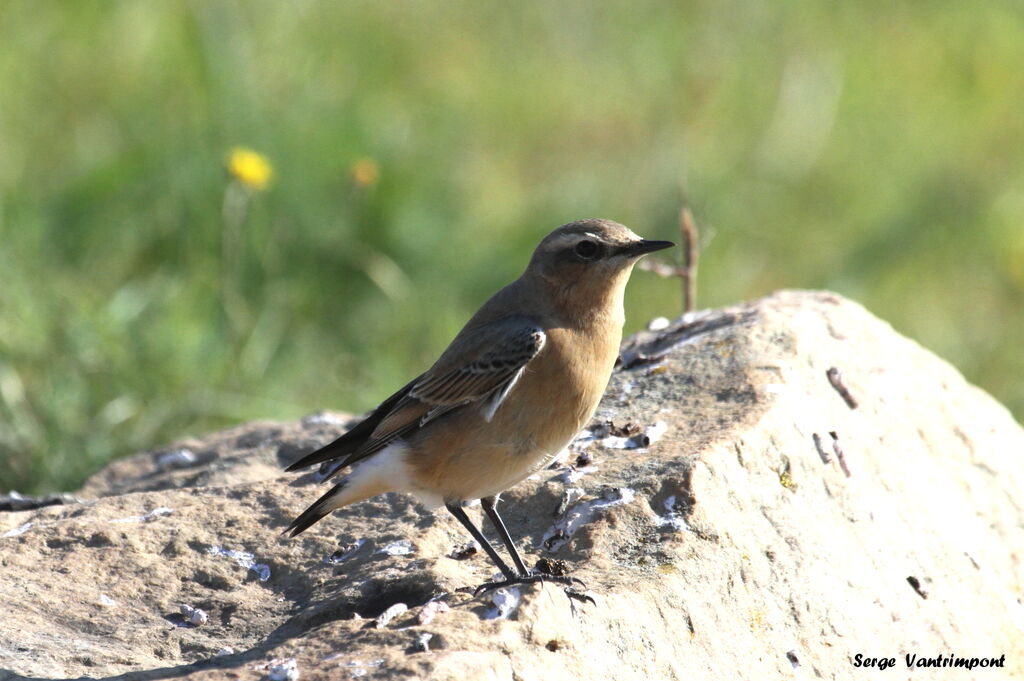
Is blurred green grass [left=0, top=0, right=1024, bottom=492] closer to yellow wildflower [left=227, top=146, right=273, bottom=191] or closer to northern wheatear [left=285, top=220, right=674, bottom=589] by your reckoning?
yellow wildflower [left=227, top=146, right=273, bottom=191]

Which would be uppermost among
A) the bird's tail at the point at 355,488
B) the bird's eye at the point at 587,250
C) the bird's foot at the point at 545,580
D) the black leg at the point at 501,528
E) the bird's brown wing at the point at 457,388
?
the bird's eye at the point at 587,250

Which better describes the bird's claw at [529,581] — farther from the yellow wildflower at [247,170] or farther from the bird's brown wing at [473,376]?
the yellow wildflower at [247,170]

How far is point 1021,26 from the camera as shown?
42.0 ft

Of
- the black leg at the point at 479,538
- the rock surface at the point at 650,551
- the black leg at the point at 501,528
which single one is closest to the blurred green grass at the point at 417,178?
the rock surface at the point at 650,551

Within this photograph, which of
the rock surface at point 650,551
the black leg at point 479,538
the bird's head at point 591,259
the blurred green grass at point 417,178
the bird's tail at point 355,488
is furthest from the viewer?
the blurred green grass at point 417,178

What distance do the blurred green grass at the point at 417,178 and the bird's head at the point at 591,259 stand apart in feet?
6.86

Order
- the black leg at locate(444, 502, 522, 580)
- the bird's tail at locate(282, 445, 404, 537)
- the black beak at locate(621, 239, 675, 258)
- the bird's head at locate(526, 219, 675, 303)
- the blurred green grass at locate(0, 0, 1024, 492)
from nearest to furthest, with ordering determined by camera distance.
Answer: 1. the black leg at locate(444, 502, 522, 580)
2. the bird's tail at locate(282, 445, 404, 537)
3. the black beak at locate(621, 239, 675, 258)
4. the bird's head at locate(526, 219, 675, 303)
5. the blurred green grass at locate(0, 0, 1024, 492)

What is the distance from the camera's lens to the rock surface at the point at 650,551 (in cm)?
415

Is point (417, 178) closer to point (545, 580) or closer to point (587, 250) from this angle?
point (587, 250)

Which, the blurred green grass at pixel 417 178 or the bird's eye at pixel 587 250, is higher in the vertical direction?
the blurred green grass at pixel 417 178

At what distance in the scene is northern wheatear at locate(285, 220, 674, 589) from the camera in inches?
188

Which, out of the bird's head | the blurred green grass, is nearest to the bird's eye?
the bird's head

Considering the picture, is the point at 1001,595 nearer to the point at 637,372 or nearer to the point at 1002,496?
the point at 1002,496

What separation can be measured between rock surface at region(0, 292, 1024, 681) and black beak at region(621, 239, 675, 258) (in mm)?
718
